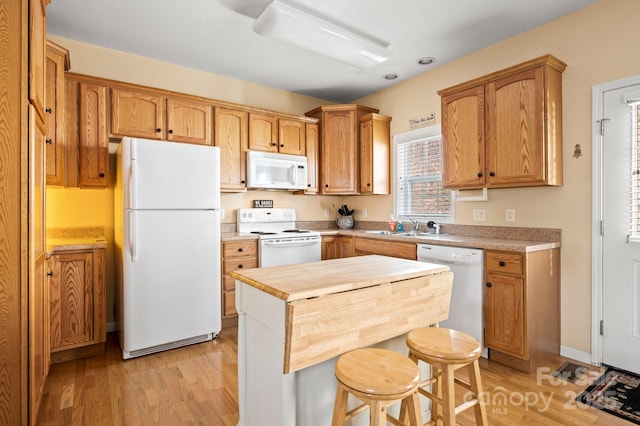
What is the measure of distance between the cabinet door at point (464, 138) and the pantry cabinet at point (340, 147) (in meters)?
1.26

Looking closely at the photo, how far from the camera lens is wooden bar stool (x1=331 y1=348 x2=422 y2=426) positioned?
3.86 feet

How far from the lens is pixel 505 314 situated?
8.38 ft

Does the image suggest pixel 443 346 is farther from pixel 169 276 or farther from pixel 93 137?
pixel 93 137

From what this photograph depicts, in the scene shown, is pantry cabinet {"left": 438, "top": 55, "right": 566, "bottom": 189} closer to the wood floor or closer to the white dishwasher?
the white dishwasher

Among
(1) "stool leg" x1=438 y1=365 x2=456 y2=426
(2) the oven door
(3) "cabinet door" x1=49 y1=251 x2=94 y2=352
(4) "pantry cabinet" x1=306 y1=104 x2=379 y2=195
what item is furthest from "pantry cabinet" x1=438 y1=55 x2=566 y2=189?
(3) "cabinet door" x1=49 y1=251 x2=94 y2=352

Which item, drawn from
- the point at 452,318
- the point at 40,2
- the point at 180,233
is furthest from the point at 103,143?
the point at 452,318

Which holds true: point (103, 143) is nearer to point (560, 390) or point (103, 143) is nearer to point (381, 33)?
point (381, 33)

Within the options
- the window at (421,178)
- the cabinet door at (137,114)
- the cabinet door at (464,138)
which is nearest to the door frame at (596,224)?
the cabinet door at (464,138)

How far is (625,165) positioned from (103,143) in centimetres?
417

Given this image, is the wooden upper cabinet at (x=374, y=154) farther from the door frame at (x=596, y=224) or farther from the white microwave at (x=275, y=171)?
the door frame at (x=596, y=224)

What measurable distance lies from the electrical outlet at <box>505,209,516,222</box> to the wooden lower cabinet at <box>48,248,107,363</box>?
3518mm

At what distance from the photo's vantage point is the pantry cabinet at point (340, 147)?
4312 millimetres

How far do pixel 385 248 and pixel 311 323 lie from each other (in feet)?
7.44

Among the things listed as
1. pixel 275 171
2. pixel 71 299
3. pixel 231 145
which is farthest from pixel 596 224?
pixel 71 299
